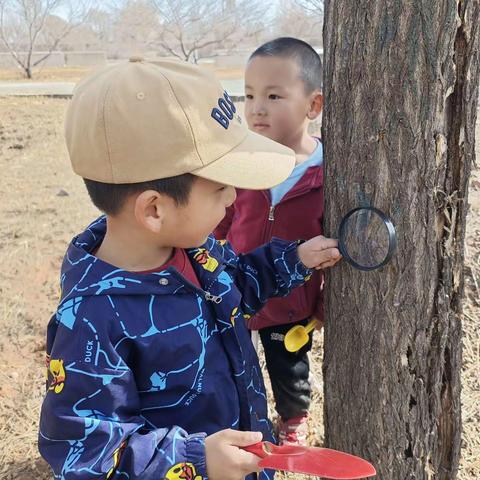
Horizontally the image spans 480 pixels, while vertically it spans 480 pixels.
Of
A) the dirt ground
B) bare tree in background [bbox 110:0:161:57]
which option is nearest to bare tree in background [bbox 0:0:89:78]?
bare tree in background [bbox 110:0:161:57]

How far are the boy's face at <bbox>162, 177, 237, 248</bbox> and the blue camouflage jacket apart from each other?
0.26 ft

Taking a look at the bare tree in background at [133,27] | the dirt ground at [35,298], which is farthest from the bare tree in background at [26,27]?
the dirt ground at [35,298]

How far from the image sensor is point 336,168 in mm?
1529

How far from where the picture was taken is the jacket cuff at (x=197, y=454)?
1.20m

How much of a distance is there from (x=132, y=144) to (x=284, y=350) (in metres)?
1.24

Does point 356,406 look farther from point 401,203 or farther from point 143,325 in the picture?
point 143,325

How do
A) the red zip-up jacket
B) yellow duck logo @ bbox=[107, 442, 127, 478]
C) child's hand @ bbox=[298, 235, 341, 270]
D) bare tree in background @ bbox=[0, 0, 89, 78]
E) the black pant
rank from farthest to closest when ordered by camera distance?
1. bare tree in background @ bbox=[0, 0, 89, 78]
2. the black pant
3. the red zip-up jacket
4. child's hand @ bbox=[298, 235, 341, 270]
5. yellow duck logo @ bbox=[107, 442, 127, 478]

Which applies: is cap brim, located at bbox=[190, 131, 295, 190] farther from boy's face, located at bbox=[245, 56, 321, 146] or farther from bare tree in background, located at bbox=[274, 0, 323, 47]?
bare tree in background, located at bbox=[274, 0, 323, 47]

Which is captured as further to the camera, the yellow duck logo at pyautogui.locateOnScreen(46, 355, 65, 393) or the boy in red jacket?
the boy in red jacket

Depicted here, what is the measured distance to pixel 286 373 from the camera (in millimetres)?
2234

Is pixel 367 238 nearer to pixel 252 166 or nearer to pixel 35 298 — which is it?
pixel 252 166

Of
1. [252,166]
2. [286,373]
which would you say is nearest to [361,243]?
[252,166]

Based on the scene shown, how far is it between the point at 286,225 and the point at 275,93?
1.47 feet

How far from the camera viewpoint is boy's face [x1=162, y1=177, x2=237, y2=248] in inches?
50.2
